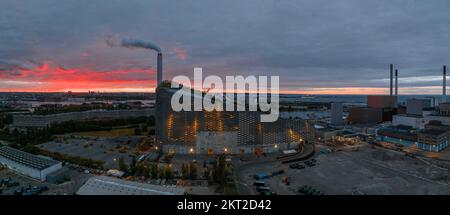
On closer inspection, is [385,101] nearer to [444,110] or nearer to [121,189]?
[444,110]

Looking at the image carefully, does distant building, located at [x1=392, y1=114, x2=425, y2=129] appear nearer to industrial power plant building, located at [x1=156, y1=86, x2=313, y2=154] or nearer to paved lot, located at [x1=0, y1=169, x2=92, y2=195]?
industrial power plant building, located at [x1=156, y1=86, x2=313, y2=154]

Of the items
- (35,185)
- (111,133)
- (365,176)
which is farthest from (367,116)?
(35,185)

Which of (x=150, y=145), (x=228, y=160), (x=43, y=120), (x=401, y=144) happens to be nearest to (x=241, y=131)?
(x=228, y=160)

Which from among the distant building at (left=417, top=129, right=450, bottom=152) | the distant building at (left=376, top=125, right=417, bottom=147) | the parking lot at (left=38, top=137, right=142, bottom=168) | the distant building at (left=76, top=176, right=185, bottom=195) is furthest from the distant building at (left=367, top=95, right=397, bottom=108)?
the distant building at (left=76, top=176, right=185, bottom=195)

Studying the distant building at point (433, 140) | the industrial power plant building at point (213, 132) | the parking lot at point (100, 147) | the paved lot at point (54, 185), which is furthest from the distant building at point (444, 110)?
the paved lot at point (54, 185)

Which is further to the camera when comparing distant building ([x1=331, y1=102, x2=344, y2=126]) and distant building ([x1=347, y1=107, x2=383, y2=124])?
distant building ([x1=347, y1=107, x2=383, y2=124])

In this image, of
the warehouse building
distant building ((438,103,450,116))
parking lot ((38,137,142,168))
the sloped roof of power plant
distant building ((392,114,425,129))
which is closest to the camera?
the warehouse building

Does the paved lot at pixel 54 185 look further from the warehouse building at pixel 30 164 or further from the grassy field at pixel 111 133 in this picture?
the grassy field at pixel 111 133
